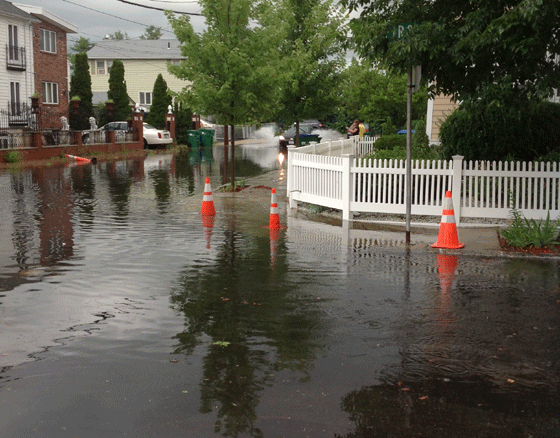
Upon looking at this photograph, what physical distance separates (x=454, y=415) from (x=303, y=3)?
89.4 ft

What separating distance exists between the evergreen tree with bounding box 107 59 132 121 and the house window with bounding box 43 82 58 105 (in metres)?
8.61

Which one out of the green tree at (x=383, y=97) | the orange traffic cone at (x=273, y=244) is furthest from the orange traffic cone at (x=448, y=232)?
the green tree at (x=383, y=97)

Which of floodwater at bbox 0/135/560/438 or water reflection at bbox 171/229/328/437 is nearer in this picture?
floodwater at bbox 0/135/560/438

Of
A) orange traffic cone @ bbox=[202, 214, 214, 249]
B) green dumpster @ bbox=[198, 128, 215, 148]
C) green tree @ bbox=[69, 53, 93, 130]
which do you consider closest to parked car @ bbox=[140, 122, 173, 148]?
green tree @ bbox=[69, 53, 93, 130]

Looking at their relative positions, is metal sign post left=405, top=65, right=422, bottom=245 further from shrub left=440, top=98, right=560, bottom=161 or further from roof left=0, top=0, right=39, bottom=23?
roof left=0, top=0, right=39, bottom=23

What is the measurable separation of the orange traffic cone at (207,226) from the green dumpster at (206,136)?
3849 cm

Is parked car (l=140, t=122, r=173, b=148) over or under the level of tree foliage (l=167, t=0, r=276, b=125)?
under

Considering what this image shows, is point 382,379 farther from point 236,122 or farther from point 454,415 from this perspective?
point 236,122

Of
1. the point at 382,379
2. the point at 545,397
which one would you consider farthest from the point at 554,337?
the point at 382,379

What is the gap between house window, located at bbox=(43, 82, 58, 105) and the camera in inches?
1747

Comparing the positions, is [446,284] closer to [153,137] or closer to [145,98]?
[153,137]

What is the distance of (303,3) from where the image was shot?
99.6 ft

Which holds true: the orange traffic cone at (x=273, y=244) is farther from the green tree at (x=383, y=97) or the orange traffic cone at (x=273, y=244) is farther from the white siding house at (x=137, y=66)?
the white siding house at (x=137, y=66)

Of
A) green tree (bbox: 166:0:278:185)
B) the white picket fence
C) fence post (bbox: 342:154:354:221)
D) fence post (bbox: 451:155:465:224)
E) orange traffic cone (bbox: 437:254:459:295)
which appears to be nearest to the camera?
orange traffic cone (bbox: 437:254:459:295)
